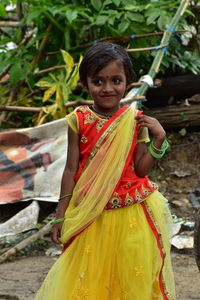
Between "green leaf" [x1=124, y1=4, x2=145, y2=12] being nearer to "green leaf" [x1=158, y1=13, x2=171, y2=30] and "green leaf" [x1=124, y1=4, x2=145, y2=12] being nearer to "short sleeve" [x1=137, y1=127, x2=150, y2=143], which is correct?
"green leaf" [x1=158, y1=13, x2=171, y2=30]

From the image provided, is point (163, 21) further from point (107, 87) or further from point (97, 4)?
point (107, 87)

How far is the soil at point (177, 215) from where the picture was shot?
3.53 metres

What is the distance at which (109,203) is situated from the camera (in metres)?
2.41

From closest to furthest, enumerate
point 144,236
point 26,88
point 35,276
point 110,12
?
point 144,236 → point 35,276 → point 110,12 → point 26,88

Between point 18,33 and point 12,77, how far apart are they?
83 centimetres

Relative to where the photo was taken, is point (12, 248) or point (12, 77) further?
point (12, 77)

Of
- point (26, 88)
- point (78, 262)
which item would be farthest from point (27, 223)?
point (78, 262)

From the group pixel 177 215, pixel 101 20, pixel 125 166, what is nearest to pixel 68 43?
pixel 101 20

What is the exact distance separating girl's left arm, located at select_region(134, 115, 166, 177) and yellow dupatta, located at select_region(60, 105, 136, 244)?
55mm

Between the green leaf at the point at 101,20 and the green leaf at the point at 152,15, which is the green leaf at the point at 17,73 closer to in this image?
the green leaf at the point at 101,20

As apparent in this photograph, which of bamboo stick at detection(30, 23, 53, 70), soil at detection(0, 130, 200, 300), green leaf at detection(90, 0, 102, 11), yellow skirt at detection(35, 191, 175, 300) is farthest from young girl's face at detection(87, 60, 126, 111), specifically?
bamboo stick at detection(30, 23, 53, 70)

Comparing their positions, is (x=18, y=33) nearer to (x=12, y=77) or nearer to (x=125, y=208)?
(x=12, y=77)

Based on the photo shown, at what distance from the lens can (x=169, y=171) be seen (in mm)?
5438

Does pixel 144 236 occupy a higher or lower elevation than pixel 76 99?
higher
